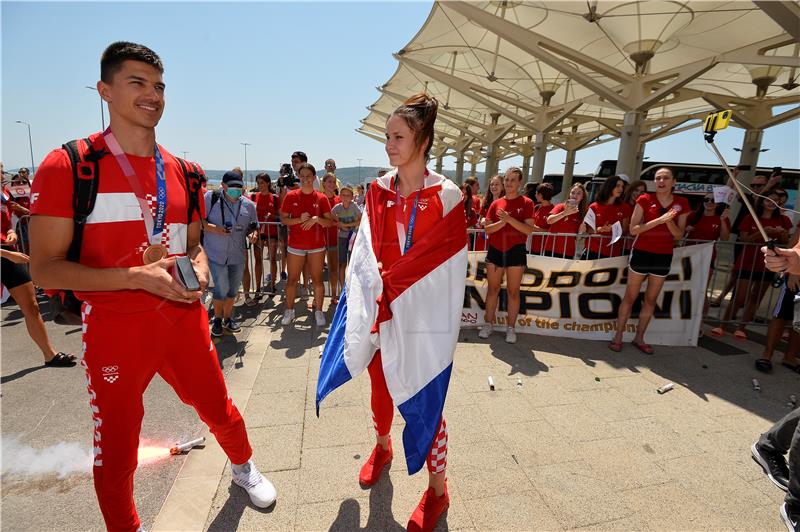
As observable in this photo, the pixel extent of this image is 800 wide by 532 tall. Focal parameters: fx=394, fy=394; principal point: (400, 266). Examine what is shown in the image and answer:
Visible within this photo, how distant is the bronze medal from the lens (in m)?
1.74

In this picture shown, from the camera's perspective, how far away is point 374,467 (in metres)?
2.53

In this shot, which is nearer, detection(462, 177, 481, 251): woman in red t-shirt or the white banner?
the white banner

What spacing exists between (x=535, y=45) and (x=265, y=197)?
1052 cm

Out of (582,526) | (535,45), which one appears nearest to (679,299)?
(582,526)

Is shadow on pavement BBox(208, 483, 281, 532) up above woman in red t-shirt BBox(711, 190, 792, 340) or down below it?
below

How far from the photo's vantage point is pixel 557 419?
333 centimetres

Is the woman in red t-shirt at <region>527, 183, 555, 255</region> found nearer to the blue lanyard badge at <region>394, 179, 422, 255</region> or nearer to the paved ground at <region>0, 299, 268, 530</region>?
the blue lanyard badge at <region>394, 179, 422, 255</region>

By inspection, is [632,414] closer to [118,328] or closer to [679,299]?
[679,299]

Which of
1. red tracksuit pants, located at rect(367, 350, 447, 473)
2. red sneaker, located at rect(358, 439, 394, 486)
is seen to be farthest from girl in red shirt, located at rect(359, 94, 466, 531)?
red sneaker, located at rect(358, 439, 394, 486)

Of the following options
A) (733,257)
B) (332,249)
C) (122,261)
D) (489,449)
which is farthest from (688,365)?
(122,261)

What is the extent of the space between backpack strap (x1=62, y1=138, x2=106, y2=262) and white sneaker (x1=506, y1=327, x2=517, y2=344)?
14.9 ft

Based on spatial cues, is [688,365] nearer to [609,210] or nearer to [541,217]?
[609,210]

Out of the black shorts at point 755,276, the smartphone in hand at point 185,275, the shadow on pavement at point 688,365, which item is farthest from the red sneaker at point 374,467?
the black shorts at point 755,276

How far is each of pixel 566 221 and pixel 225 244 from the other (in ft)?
15.9
